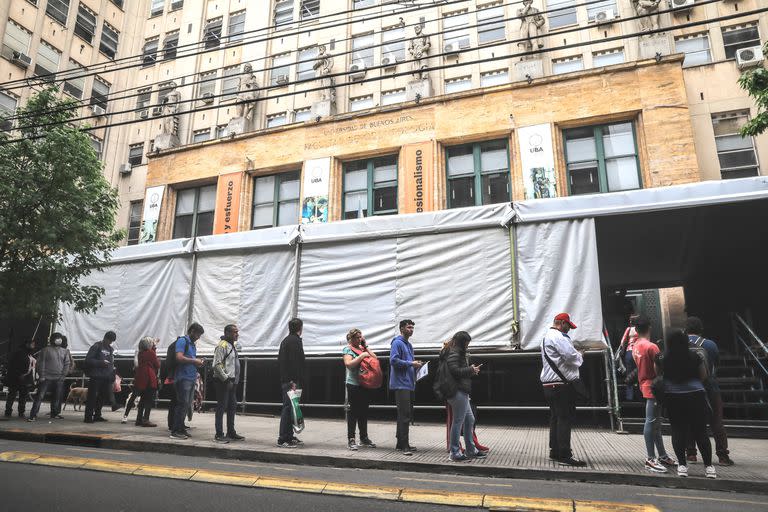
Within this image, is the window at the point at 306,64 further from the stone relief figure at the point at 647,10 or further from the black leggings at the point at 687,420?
the black leggings at the point at 687,420

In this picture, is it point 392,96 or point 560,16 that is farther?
point 392,96

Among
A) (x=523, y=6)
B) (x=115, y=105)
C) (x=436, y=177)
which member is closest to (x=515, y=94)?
(x=436, y=177)

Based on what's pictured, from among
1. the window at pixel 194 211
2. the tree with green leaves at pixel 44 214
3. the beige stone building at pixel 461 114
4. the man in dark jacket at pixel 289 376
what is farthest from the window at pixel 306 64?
the man in dark jacket at pixel 289 376

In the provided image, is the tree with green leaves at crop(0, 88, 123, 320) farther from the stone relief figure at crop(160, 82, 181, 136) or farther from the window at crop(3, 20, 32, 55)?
the window at crop(3, 20, 32, 55)

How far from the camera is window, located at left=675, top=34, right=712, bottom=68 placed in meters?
20.2

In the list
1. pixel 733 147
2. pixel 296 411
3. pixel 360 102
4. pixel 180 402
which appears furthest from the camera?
pixel 360 102

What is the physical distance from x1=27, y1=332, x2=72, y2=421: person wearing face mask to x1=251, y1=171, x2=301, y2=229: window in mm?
9885

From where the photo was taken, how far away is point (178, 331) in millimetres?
13305

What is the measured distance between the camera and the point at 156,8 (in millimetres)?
31891

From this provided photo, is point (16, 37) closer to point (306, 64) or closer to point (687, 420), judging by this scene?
point (306, 64)

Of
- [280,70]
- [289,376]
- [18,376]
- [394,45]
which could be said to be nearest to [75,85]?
[280,70]

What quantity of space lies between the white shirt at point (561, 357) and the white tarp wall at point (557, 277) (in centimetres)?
294

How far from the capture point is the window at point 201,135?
26203mm

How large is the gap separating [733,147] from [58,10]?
120 feet
